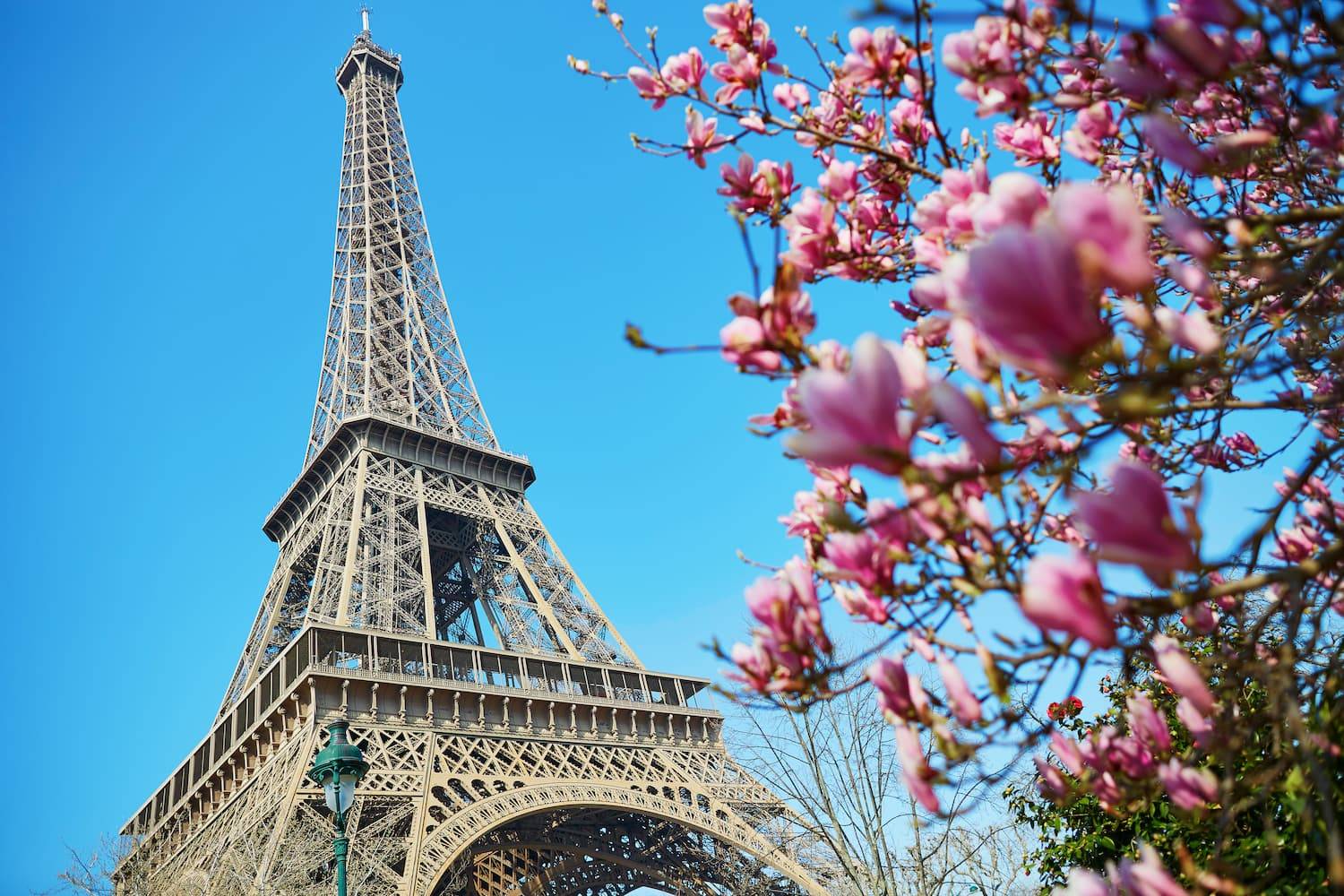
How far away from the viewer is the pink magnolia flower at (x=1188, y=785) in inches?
105

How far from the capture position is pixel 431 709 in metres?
21.6

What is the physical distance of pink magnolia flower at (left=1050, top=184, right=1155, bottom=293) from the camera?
1.42 metres

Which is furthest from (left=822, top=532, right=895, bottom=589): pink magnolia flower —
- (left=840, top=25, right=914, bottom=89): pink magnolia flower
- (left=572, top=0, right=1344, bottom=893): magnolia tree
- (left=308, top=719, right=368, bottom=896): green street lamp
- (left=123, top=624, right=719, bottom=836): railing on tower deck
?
(left=123, top=624, right=719, bottom=836): railing on tower deck

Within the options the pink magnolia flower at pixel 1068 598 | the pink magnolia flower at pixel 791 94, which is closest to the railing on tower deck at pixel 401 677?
the pink magnolia flower at pixel 791 94

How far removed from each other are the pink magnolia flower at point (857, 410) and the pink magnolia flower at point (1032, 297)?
0.56 ft

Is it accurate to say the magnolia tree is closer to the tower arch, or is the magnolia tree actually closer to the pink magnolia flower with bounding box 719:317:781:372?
the pink magnolia flower with bounding box 719:317:781:372

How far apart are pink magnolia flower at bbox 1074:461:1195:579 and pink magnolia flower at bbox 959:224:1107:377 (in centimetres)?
26

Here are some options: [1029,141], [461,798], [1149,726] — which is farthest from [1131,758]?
[461,798]

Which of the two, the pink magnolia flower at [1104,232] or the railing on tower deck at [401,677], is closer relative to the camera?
the pink magnolia flower at [1104,232]

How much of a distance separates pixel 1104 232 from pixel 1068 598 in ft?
2.01

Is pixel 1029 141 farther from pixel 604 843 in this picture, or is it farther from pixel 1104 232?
pixel 604 843

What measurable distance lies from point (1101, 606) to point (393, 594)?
82.6 feet

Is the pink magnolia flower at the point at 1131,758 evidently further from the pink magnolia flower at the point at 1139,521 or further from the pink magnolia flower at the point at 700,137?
the pink magnolia flower at the point at 700,137

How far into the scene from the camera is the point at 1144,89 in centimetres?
227
